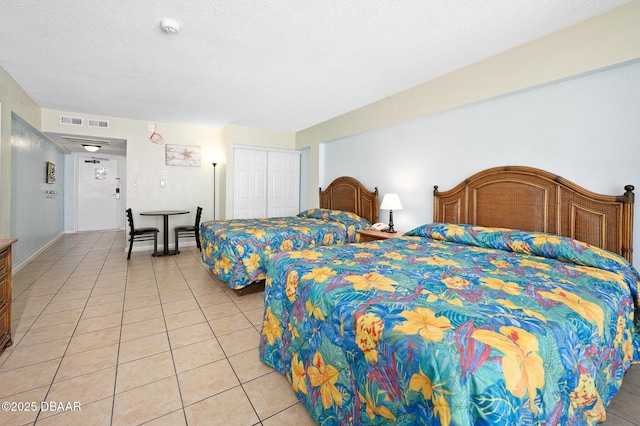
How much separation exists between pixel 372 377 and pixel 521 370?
0.46 m

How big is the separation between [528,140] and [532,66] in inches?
24.4

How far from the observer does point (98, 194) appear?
7699mm

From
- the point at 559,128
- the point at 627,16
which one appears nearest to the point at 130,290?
the point at 559,128

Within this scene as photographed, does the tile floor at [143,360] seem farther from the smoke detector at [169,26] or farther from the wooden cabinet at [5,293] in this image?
the smoke detector at [169,26]

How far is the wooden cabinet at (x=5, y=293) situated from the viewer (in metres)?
1.95

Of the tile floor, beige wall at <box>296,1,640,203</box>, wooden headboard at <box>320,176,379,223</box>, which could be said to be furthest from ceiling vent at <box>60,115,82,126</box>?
beige wall at <box>296,1,640,203</box>

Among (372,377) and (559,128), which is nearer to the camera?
(372,377)

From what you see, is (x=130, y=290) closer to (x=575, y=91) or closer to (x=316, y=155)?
(x=316, y=155)

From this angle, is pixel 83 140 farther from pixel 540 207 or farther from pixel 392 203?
pixel 540 207

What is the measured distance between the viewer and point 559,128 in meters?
2.40

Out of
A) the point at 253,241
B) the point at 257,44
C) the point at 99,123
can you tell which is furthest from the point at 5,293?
the point at 99,123

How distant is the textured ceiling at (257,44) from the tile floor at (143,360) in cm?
241

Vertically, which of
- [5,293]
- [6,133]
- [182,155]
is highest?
[182,155]

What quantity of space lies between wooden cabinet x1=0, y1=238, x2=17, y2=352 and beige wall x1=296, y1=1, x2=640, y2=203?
391cm
